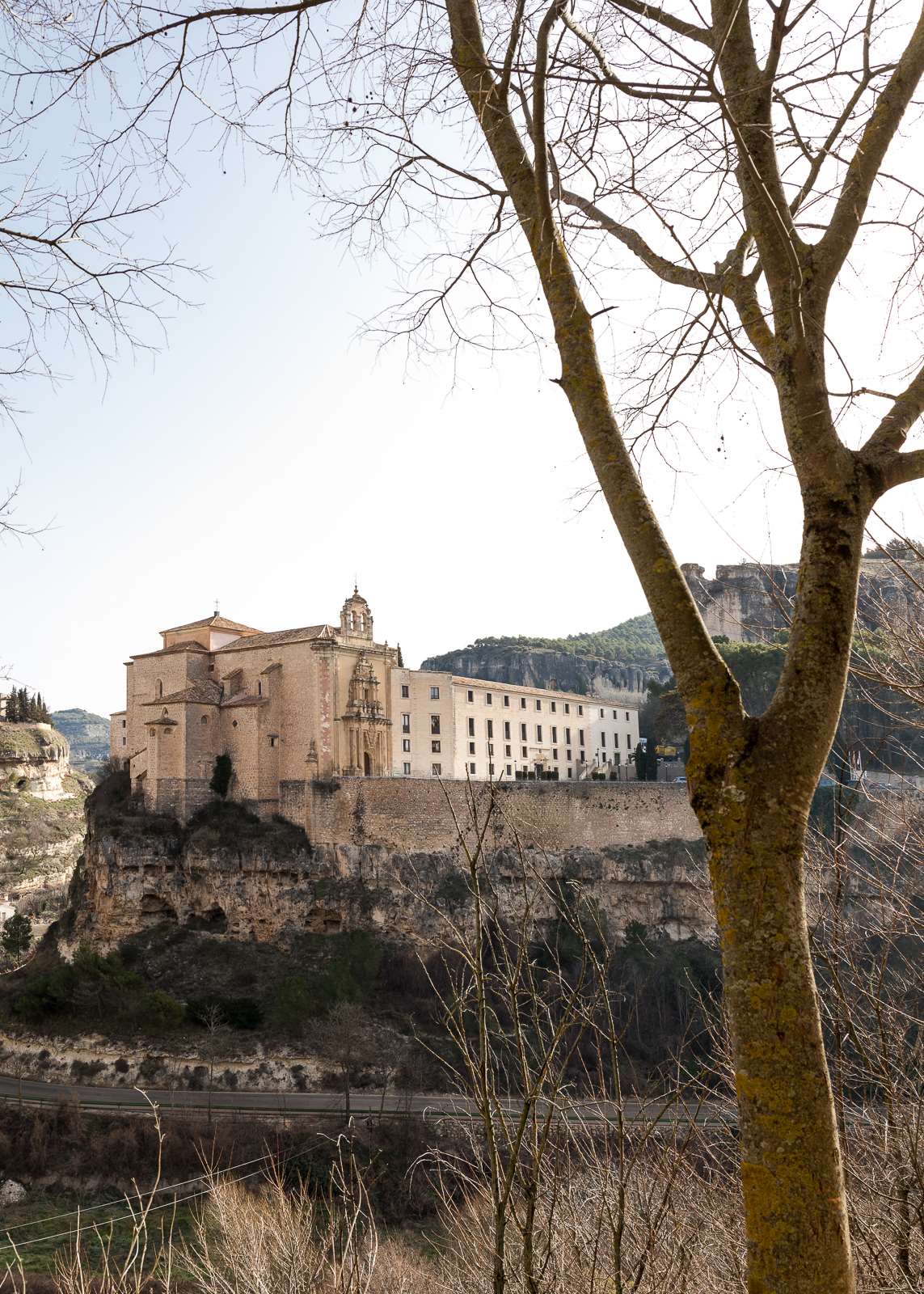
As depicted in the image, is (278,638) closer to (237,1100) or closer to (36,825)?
(237,1100)

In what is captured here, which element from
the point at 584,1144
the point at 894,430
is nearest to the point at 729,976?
the point at 894,430

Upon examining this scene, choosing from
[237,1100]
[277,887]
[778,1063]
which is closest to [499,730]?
[277,887]

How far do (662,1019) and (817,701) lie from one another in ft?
102

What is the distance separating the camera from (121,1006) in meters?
33.7

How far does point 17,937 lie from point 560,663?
57350mm

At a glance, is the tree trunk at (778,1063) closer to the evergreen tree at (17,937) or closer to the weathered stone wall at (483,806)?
the weathered stone wall at (483,806)

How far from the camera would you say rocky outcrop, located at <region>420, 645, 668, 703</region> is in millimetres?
88375

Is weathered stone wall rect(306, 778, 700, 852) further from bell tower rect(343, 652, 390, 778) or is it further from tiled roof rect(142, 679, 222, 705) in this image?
tiled roof rect(142, 679, 222, 705)

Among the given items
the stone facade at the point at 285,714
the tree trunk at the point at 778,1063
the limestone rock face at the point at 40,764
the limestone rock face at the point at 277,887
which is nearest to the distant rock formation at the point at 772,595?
the tree trunk at the point at 778,1063

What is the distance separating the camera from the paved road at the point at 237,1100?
94.0 feet

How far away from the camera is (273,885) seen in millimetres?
36906

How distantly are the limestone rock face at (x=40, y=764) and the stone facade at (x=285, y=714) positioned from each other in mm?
34727

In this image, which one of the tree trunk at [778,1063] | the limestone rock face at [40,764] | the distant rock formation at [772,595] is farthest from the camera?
the limestone rock face at [40,764]

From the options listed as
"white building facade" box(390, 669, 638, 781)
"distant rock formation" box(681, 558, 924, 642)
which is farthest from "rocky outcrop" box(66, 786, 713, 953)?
"distant rock formation" box(681, 558, 924, 642)
